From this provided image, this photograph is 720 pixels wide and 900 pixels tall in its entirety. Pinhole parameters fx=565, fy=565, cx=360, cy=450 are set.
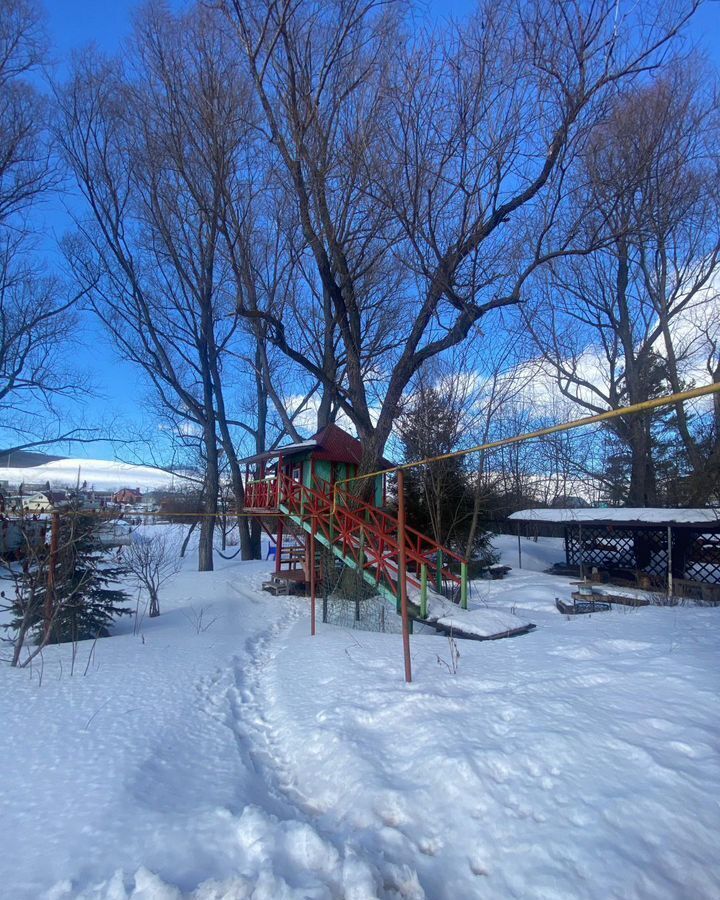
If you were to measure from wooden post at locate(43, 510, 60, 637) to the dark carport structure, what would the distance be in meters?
12.0

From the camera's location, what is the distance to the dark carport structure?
45.9 ft

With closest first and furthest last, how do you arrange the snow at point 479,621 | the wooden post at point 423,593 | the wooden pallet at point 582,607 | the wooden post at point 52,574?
1. the wooden post at point 52,574
2. the snow at point 479,621
3. the wooden post at point 423,593
4. the wooden pallet at point 582,607

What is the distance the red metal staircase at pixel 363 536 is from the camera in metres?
9.66

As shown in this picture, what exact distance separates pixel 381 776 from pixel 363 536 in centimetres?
614

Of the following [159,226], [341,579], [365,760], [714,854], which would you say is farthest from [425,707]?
[159,226]

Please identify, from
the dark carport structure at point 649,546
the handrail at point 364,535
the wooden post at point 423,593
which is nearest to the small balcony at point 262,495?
the handrail at point 364,535

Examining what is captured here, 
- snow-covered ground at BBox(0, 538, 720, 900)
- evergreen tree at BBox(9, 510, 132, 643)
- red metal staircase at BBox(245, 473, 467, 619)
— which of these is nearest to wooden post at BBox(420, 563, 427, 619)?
red metal staircase at BBox(245, 473, 467, 619)

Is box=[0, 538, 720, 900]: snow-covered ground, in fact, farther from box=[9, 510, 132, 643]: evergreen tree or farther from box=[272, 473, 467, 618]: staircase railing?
box=[272, 473, 467, 618]: staircase railing

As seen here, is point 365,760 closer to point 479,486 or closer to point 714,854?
point 714,854

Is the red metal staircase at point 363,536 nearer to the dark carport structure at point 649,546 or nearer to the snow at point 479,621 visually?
the snow at point 479,621

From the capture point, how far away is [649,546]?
1755cm

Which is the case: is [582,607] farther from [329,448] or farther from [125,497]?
[125,497]

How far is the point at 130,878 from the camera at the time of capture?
258 centimetres

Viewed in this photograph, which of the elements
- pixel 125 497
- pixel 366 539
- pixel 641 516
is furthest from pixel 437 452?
pixel 125 497
